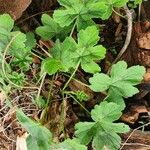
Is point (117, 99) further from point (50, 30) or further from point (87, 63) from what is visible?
point (50, 30)

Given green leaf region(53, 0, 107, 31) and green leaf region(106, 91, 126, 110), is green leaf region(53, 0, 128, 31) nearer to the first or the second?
green leaf region(53, 0, 107, 31)

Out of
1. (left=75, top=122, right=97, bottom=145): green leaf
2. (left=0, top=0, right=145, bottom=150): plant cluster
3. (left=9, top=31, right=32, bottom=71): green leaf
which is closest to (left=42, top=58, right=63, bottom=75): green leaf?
(left=0, top=0, right=145, bottom=150): plant cluster

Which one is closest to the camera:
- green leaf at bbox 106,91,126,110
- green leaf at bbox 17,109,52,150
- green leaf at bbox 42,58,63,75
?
green leaf at bbox 17,109,52,150

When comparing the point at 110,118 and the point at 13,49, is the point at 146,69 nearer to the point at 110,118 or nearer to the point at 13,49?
the point at 110,118

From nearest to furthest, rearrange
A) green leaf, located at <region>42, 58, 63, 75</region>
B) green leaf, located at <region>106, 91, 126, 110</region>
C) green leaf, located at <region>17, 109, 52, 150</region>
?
green leaf, located at <region>17, 109, 52, 150</region> → green leaf, located at <region>42, 58, 63, 75</region> → green leaf, located at <region>106, 91, 126, 110</region>

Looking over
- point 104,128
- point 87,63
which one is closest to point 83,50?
point 87,63

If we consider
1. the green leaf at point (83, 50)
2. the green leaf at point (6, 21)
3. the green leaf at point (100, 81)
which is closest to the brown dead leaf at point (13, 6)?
the green leaf at point (6, 21)

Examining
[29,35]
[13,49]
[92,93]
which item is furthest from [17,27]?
[92,93]
